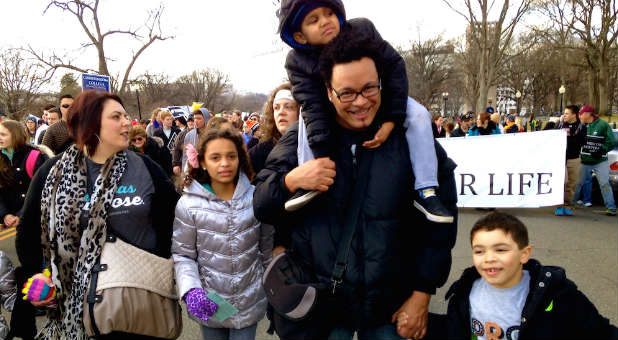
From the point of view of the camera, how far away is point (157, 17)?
777 inches

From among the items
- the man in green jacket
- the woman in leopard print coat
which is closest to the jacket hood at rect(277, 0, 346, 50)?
the woman in leopard print coat

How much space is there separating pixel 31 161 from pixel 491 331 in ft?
16.4

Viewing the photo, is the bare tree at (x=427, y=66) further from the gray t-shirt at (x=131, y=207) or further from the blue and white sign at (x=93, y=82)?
the gray t-shirt at (x=131, y=207)

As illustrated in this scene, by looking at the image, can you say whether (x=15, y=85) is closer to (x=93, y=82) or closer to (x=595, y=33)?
(x=93, y=82)

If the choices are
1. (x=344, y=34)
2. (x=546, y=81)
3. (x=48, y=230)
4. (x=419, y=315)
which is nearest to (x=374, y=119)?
(x=344, y=34)

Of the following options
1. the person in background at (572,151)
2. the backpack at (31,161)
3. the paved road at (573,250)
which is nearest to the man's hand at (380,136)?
the paved road at (573,250)

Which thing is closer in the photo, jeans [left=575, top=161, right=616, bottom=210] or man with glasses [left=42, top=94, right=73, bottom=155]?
man with glasses [left=42, top=94, right=73, bottom=155]

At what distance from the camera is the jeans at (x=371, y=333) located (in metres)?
1.64

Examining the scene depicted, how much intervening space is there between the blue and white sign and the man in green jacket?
1027 cm

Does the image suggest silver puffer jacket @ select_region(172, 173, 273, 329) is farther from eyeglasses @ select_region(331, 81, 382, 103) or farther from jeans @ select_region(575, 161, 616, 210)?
jeans @ select_region(575, 161, 616, 210)

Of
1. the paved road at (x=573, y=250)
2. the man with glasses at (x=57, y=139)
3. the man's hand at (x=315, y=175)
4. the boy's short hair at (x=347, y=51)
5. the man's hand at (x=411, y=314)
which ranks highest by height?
the boy's short hair at (x=347, y=51)

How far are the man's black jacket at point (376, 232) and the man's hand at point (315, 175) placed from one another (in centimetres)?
7

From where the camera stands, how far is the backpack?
15.0 ft

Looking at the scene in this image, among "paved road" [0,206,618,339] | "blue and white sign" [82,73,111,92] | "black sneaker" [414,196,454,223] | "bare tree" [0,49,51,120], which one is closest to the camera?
"black sneaker" [414,196,454,223]
